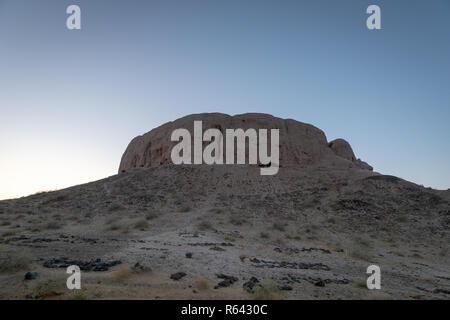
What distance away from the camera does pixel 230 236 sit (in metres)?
14.7

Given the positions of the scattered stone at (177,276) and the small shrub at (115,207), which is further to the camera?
the small shrub at (115,207)

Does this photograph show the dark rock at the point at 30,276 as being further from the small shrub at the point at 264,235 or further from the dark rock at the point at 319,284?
the small shrub at the point at 264,235

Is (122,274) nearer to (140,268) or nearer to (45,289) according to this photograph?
(140,268)

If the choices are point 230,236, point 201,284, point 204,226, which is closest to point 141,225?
point 204,226

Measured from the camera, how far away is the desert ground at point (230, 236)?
6.73 meters

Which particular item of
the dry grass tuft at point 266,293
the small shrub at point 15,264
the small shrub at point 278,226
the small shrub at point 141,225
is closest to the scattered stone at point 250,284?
the dry grass tuft at point 266,293

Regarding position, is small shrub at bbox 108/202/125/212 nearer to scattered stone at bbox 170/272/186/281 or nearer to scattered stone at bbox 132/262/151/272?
scattered stone at bbox 132/262/151/272

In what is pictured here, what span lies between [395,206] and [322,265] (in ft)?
46.4

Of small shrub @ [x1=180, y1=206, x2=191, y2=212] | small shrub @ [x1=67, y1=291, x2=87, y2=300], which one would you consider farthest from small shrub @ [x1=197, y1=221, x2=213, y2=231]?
small shrub @ [x1=67, y1=291, x2=87, y2=300]

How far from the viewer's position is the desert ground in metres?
6.73

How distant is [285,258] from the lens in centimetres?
1110

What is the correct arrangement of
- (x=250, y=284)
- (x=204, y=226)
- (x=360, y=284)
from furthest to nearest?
1. (x=204, y=226)
2. (x=360, y=284)
3. (x=250, y=284)

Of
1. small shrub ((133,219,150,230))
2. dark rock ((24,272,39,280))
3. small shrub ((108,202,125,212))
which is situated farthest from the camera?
small shrub ((108,202,125,212))

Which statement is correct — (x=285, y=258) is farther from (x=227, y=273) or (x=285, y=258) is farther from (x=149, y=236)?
(x=149, y=236)
